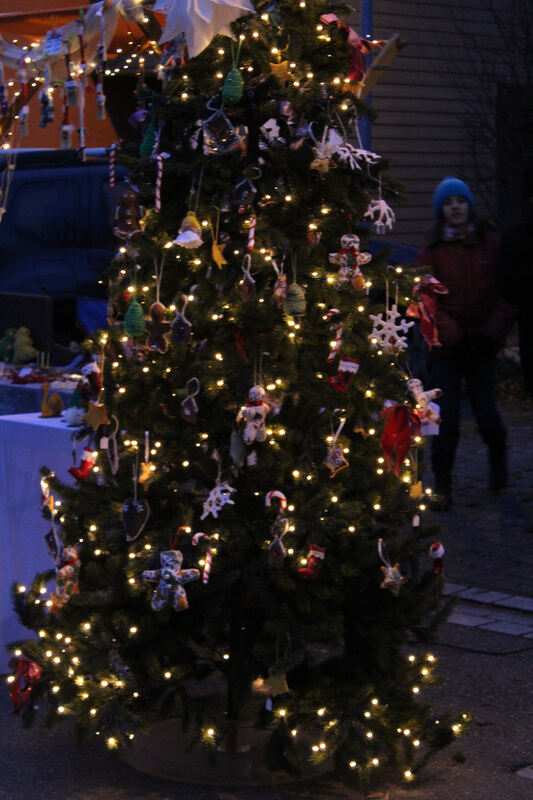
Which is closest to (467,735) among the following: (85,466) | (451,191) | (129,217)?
(85,466)

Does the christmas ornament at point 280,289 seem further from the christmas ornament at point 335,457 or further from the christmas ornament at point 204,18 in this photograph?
the christmas ornament at point 204,18

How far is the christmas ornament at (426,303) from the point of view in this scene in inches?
208

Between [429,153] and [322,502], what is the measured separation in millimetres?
14323

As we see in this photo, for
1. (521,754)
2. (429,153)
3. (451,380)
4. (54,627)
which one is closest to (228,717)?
(54,627)

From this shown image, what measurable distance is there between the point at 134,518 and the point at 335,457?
0.75 m

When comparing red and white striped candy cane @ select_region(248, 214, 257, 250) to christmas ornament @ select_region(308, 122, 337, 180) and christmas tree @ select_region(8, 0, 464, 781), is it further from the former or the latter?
christmas ornament @ select_region(308, 122, 337, 180)

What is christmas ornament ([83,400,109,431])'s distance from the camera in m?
5.19

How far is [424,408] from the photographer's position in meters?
5.15

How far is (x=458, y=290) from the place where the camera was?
8.57m

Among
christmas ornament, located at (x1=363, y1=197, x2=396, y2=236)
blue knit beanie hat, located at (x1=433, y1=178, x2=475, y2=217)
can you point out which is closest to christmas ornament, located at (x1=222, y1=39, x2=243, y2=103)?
christmas ornament, located at (x1=363, y1=197, x2=396, y2=236)

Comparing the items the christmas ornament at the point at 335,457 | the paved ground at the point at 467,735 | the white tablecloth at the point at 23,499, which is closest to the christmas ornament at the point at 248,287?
the christmas ornament at the point at 335,457

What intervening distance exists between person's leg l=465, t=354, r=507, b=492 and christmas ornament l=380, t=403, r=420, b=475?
12.5 ft

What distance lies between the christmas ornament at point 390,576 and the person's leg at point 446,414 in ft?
12.4

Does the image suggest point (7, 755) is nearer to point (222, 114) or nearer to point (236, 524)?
point (236, 524)
